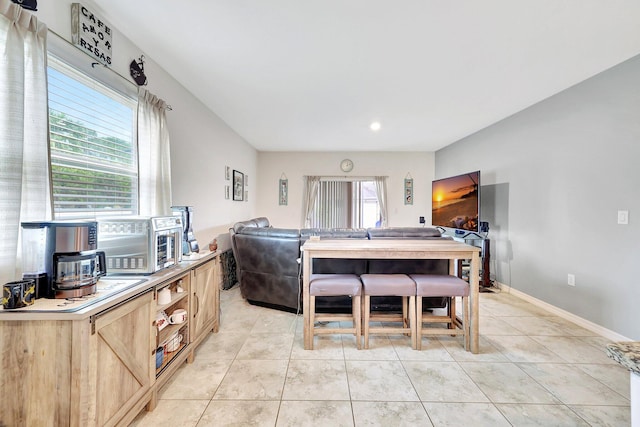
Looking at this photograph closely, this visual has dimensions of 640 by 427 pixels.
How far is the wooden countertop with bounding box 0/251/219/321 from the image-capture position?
1.03 metres

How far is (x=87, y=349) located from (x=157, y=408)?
77 centimetres

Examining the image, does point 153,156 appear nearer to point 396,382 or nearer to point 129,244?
point 129,244

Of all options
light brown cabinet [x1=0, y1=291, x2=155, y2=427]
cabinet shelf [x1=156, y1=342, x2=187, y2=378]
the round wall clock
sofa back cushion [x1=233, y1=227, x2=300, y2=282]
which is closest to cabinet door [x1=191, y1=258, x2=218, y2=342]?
cabinet shelf [x1=156, y1=342, x2=187, y2=378]

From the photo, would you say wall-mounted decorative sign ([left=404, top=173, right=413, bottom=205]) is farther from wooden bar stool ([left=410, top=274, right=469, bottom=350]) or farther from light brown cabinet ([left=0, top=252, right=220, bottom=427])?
light brown cabinet ([left=0, top=252, right=220, bottom=427])

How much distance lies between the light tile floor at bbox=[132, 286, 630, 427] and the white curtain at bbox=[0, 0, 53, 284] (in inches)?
48.1

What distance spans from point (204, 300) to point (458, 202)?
12.7 ft

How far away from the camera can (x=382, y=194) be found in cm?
589

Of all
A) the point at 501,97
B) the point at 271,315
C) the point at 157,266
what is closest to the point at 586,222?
the point at 501,97

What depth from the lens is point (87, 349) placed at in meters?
1.06

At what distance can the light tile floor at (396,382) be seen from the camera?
1.48 m

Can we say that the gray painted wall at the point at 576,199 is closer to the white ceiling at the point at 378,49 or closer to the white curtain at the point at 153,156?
the white ceiling at the point at 378,49

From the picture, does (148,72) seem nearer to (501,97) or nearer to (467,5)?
(467,5)

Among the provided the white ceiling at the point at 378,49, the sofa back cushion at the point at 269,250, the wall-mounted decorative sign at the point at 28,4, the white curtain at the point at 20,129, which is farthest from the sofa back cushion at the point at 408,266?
the wall-mounted decorative sign at the point at 28,4

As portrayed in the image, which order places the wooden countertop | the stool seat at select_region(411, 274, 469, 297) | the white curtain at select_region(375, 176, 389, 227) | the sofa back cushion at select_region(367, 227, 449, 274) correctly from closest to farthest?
1. the wooden countertop
2. the stool seat at select_region(411, 274, 469, 297)
3. the sofa back cushion at select_region(367, 227, 449, 274)
4. the white curtain at select_region(375, 176, 389, 227)
